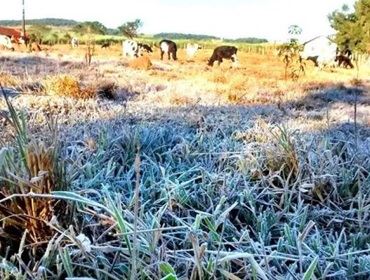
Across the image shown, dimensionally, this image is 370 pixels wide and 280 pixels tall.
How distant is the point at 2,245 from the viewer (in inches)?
39.8

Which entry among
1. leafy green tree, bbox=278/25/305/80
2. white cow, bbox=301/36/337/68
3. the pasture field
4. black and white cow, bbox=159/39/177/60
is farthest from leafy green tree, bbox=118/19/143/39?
the pasture field

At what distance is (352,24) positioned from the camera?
24.0 metres

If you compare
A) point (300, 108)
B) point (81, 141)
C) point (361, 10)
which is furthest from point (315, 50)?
point (81, 141)

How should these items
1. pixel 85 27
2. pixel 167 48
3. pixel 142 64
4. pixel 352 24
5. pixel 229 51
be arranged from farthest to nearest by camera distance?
1. pixel 352 24
2. pixel 167 48
3. pixel 229 51
4. pixel 85 27
5. pixel 142 64

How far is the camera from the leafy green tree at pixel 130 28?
2418cm

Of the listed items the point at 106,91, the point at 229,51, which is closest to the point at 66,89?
the point at 106,91

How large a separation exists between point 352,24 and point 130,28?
34.2 ft

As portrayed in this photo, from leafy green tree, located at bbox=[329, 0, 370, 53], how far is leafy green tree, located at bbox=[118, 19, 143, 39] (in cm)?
967

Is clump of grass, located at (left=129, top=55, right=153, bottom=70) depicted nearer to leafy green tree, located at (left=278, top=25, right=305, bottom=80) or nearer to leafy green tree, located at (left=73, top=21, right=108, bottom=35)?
leafy green tree, located at (left=73, top=21, right=108, bottom=35)

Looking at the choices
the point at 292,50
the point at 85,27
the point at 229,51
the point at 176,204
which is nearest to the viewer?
the point at 176,204

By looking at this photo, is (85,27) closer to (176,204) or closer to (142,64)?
(142,64)

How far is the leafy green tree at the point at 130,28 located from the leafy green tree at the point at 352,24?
967 cm

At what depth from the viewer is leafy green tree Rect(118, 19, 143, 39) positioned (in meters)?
24.2

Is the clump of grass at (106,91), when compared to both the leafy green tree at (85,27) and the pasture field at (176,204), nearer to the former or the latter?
the pasture field at (176,204)
